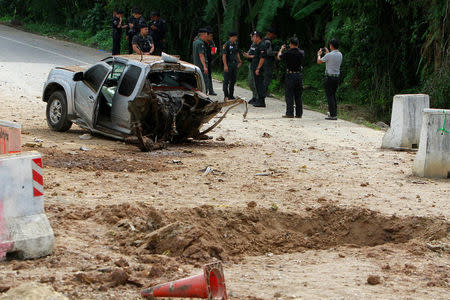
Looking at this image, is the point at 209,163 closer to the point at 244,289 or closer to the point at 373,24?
the point at 244,289

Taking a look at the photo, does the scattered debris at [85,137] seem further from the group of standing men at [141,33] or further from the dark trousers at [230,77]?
the dark trousers at [230,77]

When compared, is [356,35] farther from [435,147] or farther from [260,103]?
[435,147]

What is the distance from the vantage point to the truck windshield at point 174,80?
1238 centimetres

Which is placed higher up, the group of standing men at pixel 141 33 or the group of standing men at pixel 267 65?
the group of standing men at pixel 141 33

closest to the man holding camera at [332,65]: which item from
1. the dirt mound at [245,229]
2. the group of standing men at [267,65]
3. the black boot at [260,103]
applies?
the group of standing men at [267,65]

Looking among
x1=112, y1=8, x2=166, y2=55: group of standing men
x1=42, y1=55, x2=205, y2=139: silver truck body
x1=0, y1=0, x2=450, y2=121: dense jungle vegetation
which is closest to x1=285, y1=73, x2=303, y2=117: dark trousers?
x1=0, y1=0, x2=450, y2=121: dense jungle vegetation

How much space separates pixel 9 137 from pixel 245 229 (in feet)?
8.85

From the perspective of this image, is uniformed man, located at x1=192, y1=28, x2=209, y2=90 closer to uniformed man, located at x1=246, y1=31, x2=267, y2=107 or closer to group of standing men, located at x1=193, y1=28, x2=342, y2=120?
group of standing men, located at x1=193, y1=28, x2=342, y2=120

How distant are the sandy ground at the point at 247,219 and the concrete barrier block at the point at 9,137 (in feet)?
2.46

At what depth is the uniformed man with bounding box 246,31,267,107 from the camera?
58.6 ft

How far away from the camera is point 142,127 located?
476 inches

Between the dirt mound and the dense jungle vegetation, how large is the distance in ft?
33.1

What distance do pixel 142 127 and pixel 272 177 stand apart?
3.21 metres

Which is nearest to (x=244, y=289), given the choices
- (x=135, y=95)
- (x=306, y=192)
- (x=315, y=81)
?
(x=306, y=192)
